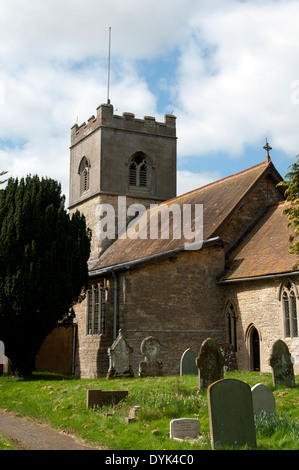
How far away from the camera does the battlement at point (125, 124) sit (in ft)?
105

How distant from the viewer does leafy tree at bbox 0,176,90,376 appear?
715 inches

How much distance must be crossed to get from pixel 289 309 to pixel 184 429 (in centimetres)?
957

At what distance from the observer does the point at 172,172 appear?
33.3 metres

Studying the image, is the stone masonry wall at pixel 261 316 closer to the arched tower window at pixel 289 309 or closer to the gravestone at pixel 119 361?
the arched tower window at pixel 289 309

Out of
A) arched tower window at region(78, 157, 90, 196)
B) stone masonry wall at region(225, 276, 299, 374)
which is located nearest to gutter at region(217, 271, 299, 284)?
stone masonry wall at region(225, 276, 299, 374)

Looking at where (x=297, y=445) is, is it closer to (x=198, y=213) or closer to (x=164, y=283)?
(x=164, y=283)

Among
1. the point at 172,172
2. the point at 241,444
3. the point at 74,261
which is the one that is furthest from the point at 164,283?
the point at 172,172

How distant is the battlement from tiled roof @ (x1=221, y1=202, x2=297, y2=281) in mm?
12819

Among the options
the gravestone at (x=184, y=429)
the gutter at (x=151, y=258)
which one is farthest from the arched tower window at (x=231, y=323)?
the gravestone at (x=184, y=429)

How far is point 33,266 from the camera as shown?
1823cm

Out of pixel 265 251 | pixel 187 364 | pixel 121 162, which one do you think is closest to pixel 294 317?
pixel 265 251

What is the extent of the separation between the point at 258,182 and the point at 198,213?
318 centimetres

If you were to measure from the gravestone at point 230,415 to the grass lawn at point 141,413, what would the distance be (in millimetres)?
274

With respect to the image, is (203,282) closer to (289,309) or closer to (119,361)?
(289,309)
